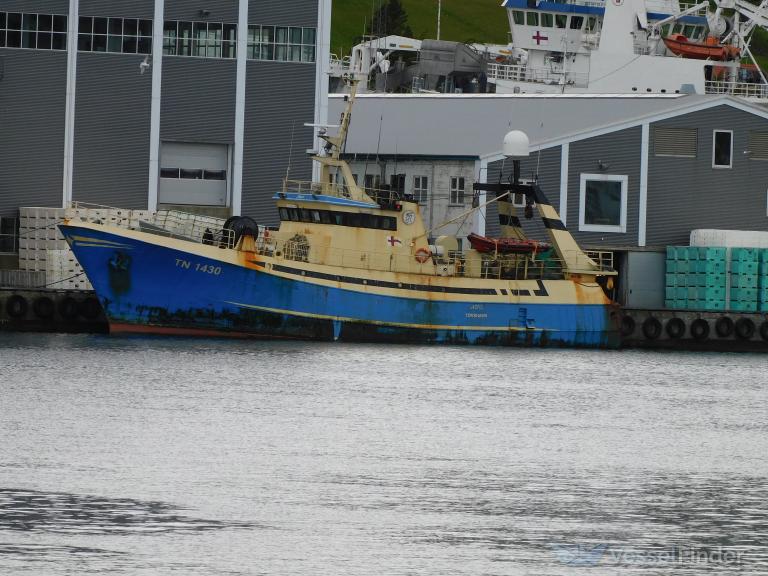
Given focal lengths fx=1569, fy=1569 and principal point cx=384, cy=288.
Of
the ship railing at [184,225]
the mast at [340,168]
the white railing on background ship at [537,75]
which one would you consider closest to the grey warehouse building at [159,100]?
the ship railing at [184,225]

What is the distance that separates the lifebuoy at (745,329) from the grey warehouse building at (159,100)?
15.7 m

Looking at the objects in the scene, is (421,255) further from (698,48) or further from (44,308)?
(698,48)

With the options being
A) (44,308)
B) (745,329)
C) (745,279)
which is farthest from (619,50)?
(44,308)

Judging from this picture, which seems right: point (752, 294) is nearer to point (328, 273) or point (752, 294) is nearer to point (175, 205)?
point (328, 273)

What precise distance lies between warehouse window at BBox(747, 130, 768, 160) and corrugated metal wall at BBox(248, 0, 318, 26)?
637 inches

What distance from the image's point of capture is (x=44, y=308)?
47.3m

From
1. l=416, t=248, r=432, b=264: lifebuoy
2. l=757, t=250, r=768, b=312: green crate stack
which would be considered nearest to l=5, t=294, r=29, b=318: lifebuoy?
l=416, t=248, r=432, b=264: lifebuoy

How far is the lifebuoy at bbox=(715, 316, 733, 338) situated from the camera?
51.6 meters

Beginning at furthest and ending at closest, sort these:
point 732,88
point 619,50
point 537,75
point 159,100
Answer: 1. point 537,75
2. point 619,50
3. point 732,88
4. point 159,100

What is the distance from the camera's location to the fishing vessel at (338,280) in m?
44.8

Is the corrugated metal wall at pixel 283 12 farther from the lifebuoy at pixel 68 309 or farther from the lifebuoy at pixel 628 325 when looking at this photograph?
the lifebuoy at pixel 628 325

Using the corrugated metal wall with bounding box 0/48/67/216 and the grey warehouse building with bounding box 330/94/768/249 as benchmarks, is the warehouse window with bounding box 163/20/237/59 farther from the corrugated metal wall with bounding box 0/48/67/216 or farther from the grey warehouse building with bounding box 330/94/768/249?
the grey warehouse building with bounding box 330/94/768/249

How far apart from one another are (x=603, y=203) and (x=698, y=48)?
2723 centimetres

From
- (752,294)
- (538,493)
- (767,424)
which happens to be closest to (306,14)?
(752,294)
